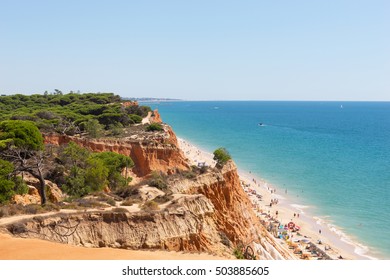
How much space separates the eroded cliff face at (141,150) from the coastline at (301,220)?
42.6 ft

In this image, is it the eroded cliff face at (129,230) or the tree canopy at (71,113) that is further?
the tree canopy at (71,113)

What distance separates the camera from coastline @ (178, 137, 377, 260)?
34.0m

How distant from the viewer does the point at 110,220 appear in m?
15.0

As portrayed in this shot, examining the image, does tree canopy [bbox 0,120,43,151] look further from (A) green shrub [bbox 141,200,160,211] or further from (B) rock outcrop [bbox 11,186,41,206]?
(A) green shrub [bbox 141,200,160,211]

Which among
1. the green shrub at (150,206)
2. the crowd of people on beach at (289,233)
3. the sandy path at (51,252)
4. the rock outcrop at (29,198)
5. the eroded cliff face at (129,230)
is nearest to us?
the sandy path at (51,252)

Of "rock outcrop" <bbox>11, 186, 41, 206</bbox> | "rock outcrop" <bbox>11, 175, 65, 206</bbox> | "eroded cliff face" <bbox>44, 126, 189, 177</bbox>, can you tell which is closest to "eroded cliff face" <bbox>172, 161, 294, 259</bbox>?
"rock outcrop" <bbox>11, 175, 65, 206</bbox>

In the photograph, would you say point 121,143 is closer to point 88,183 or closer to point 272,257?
point 88,183

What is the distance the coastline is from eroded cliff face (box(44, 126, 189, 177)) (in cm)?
1297

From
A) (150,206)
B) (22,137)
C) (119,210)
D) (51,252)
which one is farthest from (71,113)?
(51,252)

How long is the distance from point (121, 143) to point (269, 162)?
4488 cm

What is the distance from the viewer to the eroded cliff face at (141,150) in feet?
127

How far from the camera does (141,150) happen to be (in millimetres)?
39625

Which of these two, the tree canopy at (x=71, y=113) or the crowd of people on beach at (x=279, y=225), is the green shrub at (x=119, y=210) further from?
the tree canopy at (x=71, y=113)

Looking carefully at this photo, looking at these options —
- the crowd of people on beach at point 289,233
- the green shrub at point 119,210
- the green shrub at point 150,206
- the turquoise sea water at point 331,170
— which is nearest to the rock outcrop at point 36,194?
the green shrub at point 119,210
